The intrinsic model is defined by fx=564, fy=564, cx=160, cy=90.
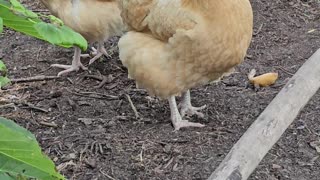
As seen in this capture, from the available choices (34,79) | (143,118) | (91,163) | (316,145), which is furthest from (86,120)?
(316,145)

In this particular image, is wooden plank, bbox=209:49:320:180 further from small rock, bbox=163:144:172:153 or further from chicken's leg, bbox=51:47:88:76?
chicken's leg, bbox=51:47:88:76

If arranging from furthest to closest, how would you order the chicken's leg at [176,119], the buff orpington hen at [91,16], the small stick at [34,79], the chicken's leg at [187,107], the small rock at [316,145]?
the small stick at [34,79] → the buff orpington hen at [91,16] → the chicken's leg at [187,107] → the chicken's leg at [176,119] → the small rock at [316,145]

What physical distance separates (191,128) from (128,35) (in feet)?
2.30

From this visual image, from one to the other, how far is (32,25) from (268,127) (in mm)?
1624

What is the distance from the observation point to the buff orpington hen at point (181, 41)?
3047mm

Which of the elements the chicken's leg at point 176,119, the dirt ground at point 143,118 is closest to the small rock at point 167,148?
the dirt ground at point 143,118

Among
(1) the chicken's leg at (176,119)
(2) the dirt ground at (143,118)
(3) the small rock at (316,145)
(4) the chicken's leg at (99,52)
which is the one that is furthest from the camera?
(4) the chicken's leg at (99,52)

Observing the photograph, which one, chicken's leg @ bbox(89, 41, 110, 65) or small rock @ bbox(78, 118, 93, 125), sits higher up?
small rock @ bbox(78, 118, 93, 125)

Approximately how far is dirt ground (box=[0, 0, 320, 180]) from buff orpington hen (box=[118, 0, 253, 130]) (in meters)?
0.29

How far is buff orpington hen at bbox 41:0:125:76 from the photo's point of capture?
4.04 metres

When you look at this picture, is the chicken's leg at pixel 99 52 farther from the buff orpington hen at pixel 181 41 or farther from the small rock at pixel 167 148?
the small rock at pixel 167 148

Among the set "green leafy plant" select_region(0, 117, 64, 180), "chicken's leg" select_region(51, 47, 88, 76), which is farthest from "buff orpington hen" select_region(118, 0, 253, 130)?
"green leafy plant" select_region(0, 117, 64, 180)

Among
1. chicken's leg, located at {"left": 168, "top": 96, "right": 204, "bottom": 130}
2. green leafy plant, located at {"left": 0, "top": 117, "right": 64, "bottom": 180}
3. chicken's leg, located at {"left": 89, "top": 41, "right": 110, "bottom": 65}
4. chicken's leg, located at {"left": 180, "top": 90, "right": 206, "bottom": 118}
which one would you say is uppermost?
green leafy plant, located at {"left": 0, "top": 117, "right": 64, "bottom": 180}

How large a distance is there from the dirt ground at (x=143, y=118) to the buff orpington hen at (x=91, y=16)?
0.34 meters
